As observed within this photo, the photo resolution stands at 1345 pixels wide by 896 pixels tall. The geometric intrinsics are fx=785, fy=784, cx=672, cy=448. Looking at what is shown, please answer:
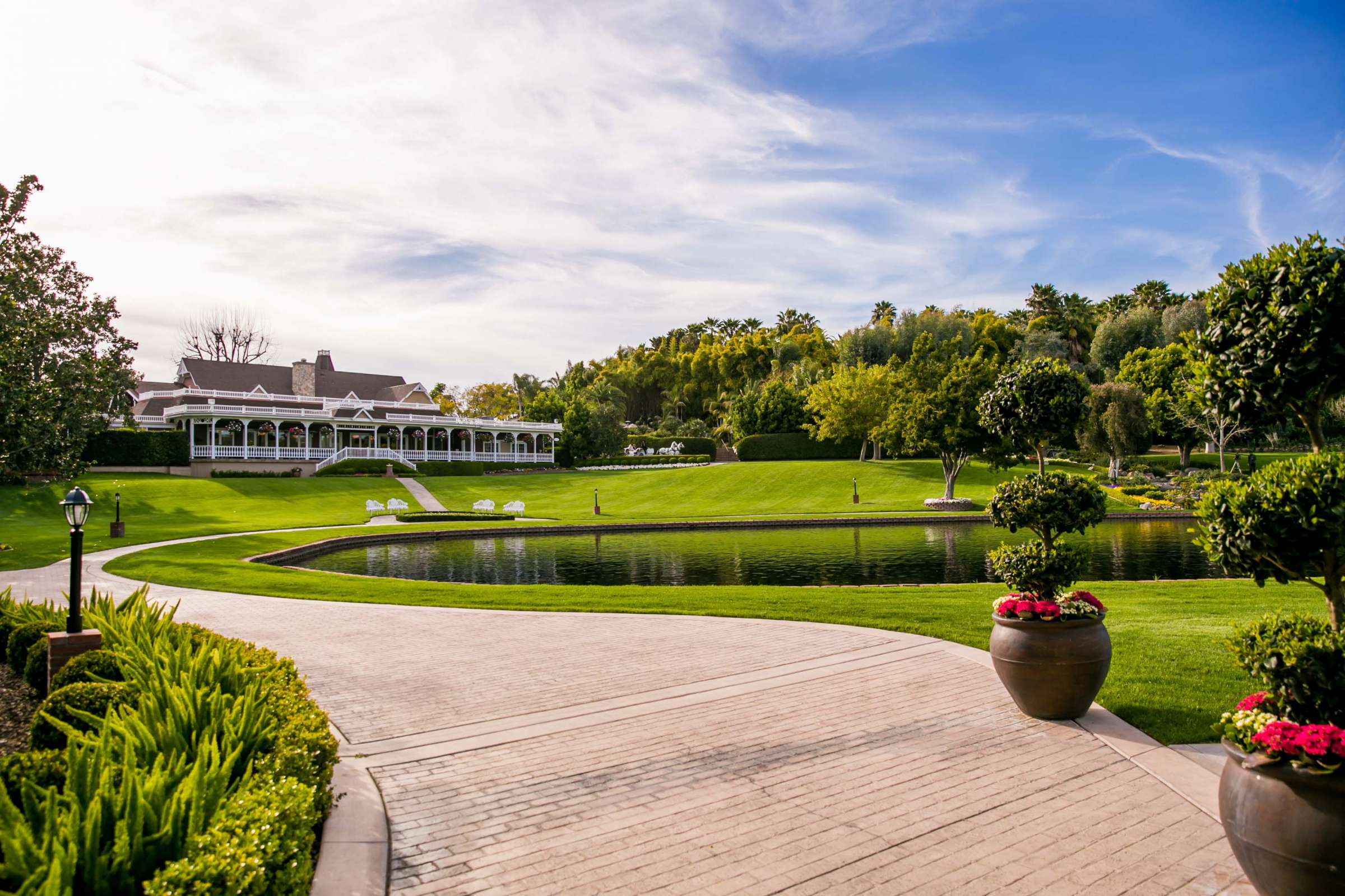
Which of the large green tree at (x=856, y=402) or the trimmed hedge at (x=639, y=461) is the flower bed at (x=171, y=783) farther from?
the trimmed hedge at (x=639, y=461)

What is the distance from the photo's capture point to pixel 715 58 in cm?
1426

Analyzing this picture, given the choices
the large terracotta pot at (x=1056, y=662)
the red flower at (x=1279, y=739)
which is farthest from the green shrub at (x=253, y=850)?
the large terracotta pot at (x=1056, y=662)

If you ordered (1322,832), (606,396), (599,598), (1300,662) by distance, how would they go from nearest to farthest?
1. (1322,832)
2. (1300,662)
3. (599,598)
4. (606,396)

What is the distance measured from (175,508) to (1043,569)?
39392 millimetres

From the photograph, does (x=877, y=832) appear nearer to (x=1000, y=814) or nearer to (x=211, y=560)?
(x=1000, y=814)

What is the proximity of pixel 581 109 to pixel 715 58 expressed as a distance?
265 centimetres

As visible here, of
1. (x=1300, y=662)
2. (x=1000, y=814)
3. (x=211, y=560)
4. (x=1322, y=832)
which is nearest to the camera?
(x=1322, y=832)

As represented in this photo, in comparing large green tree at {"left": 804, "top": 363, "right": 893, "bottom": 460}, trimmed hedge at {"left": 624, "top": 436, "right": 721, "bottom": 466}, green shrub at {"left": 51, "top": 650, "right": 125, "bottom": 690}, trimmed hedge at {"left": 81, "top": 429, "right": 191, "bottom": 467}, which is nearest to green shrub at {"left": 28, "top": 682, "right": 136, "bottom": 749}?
green shrub at {"left": 51, "top": 650, "right": 125, "bottom": 690}

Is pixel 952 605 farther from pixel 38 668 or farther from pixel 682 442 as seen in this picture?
pixel 682 442

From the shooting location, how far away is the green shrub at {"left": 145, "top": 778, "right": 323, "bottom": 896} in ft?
9.95

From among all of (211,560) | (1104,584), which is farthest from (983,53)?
(211,560)

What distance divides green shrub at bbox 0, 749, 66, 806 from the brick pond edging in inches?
893

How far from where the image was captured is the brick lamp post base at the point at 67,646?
7.02 m

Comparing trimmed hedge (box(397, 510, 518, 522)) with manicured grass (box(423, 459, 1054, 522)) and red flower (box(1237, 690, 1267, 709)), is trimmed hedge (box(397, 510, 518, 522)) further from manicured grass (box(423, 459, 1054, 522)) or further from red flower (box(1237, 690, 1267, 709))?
red flower (box(1237, 690, 1267, 709))
